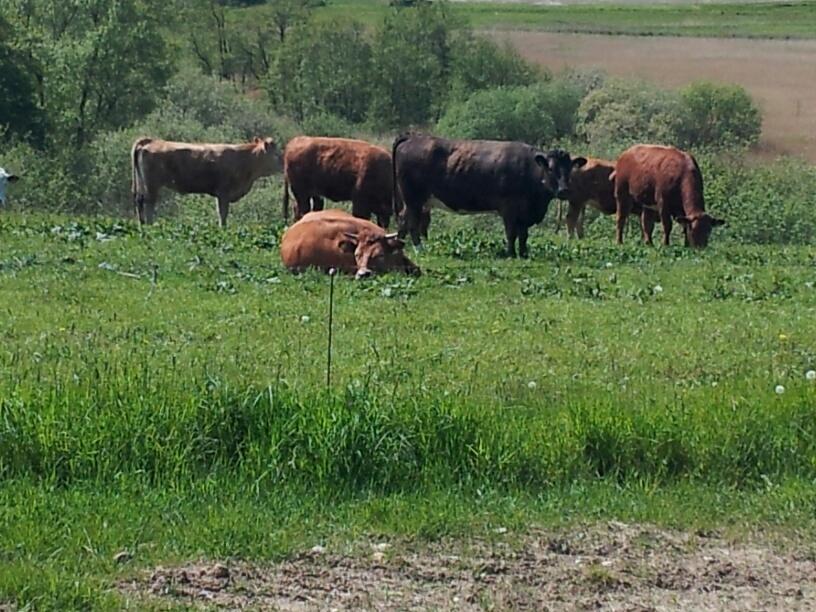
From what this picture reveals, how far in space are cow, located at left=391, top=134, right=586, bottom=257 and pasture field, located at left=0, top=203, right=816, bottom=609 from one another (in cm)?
675

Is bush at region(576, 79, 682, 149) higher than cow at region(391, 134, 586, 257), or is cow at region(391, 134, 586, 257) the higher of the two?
cow at region(391, 134, 586, 257)

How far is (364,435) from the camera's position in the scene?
7.64 meters

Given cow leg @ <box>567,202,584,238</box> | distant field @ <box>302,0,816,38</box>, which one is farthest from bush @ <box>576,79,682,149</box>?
distant field @ <box>302,0,816,38</box>

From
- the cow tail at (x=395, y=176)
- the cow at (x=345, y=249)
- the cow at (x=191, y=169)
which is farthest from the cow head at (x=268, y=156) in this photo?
the cow at (x=345, y=249)

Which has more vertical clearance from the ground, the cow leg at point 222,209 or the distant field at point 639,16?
the distant field at point 639,16

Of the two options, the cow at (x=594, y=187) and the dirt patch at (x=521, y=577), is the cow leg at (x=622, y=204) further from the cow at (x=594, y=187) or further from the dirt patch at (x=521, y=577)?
the dirt patch at (x=521, y=577)

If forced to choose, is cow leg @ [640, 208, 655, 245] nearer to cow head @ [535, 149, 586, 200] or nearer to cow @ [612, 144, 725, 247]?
cow @ [612, 144, 725, 247]

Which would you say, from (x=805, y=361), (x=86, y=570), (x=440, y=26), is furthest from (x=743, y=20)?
(x=86, y=570)

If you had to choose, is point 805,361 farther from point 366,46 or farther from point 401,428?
point 366,46

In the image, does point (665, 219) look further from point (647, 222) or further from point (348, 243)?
point (348, 243)

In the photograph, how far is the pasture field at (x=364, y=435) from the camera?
6707 millimetres

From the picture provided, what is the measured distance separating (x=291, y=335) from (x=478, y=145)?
30.4ft

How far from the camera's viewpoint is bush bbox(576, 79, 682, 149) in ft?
172

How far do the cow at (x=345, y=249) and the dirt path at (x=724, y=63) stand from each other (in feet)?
135
